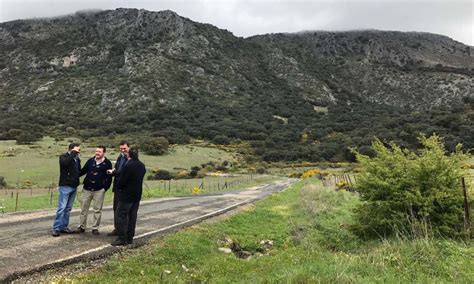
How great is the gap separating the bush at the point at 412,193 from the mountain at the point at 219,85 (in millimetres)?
77182

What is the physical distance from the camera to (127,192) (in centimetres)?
962

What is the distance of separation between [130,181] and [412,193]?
7.85 metres

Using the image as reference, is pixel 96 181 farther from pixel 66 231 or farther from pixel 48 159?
pixel 48 159

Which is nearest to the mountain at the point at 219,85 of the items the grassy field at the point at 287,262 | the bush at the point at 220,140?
the bush at the point at 220,140

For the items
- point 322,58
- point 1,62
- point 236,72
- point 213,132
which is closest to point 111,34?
point 1,62

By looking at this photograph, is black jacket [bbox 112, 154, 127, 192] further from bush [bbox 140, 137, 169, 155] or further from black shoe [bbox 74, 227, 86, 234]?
bush [bbox 140, 137, 169, 155]

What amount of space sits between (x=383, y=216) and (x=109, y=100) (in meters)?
107

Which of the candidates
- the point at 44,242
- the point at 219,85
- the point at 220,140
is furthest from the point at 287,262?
the point at 219,85

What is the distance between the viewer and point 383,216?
12609mm

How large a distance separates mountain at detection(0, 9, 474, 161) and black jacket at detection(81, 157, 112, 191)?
8354 centimetres

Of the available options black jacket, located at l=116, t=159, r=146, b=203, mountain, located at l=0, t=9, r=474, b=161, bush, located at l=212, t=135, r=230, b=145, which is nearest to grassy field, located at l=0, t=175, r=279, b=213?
black jacket, located at l=116, t=159, r=146, b=203

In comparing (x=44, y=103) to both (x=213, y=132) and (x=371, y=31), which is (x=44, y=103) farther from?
(x=371, y=31)

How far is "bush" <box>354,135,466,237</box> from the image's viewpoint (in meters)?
12.0

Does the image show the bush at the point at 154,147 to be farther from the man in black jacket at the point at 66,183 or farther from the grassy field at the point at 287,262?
the man in black jacket at the point at 66,183
